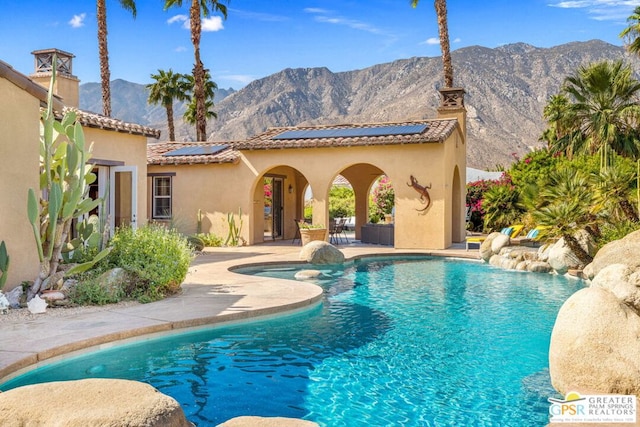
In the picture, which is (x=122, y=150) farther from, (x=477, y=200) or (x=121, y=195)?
(x=477, y=200)

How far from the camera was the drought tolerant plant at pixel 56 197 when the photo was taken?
8.60 metres

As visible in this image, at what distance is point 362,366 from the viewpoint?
6668mm

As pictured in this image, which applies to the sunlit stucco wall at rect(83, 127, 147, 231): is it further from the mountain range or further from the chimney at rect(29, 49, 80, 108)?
the mountain range

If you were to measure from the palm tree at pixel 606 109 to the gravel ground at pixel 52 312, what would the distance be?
24164 mm

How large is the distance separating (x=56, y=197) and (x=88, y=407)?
19.0 feet

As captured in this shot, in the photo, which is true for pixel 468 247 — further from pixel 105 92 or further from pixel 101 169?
pixel 105 92

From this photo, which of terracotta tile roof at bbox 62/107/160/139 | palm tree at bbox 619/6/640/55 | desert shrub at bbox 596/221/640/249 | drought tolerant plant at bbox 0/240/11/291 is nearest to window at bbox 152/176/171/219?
terracotta tile roof at bbox 62/107/160/139

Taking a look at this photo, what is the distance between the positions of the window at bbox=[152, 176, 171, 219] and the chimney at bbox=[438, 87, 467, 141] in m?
10.6

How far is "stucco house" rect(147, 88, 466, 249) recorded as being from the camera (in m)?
18.9

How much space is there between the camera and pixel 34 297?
27.8ft

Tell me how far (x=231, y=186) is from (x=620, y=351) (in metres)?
16.9

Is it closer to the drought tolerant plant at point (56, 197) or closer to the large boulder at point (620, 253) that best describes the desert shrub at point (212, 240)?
the drought tolerant plant at point (56, 197)

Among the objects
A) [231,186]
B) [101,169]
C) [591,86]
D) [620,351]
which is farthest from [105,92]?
[620,351]

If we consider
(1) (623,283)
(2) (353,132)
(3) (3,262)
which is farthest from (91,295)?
(2) (353,132)
